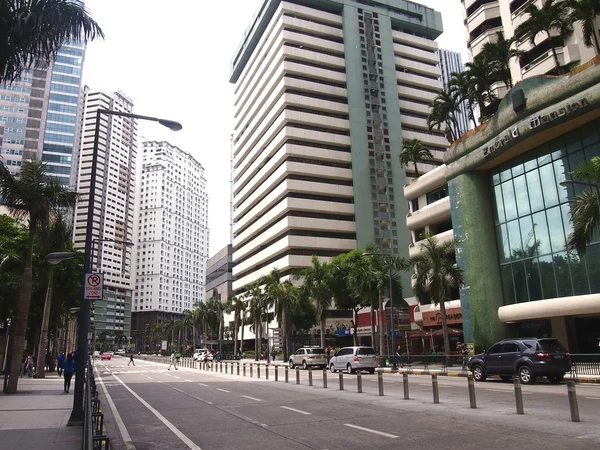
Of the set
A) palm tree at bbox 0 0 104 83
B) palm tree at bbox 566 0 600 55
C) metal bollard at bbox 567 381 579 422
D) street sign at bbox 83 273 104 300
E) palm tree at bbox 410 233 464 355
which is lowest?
metal bollard at bbox 567 381 579 422

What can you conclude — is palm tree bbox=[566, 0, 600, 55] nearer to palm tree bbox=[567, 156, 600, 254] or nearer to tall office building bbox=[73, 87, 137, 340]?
palm tree bbox=[567, 156, 600, 254]

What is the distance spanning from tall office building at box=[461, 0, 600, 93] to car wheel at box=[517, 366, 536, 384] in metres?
28.4

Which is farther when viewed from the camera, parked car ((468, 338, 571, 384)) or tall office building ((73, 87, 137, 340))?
tall office building ((73, 87, 137, 340))

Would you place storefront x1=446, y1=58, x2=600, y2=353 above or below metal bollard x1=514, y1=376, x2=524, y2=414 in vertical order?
Answer: above

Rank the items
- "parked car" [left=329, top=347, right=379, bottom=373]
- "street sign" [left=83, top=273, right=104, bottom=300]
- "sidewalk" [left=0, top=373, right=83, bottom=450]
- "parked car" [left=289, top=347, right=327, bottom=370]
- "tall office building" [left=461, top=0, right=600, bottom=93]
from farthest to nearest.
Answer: "parked car" [left=289, top=347, right=327, bottom=370]
"tall office building" [left=461, top=0, right=600, bottom=93]
"parked car" [left=329, top=347, right=379, bottom=373]
"street sign" [left=83, top=273, right=104, bottom=300]
"sidewalk" [left=0, top=373, right=83, bottom=450]

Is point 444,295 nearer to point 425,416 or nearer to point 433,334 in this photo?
point 433,334

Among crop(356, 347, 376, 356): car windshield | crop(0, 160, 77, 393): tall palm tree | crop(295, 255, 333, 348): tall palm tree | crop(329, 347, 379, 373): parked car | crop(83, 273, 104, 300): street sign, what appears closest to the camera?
crop(83, 273, 104, 300): street sign

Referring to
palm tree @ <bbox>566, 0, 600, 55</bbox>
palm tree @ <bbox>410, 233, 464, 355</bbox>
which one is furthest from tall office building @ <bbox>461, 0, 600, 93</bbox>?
palm tree @ <bbox>410, 233, 464, 355</bbox>

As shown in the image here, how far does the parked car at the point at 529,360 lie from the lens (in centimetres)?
1967

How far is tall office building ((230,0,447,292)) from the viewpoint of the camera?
81188 mm

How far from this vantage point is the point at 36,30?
11117 mm

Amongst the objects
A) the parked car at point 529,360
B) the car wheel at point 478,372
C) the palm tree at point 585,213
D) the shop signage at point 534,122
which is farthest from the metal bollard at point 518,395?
the shop signage at point 534,122

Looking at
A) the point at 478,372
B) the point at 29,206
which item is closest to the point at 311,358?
the point at 478,372

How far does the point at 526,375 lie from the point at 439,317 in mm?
27251
